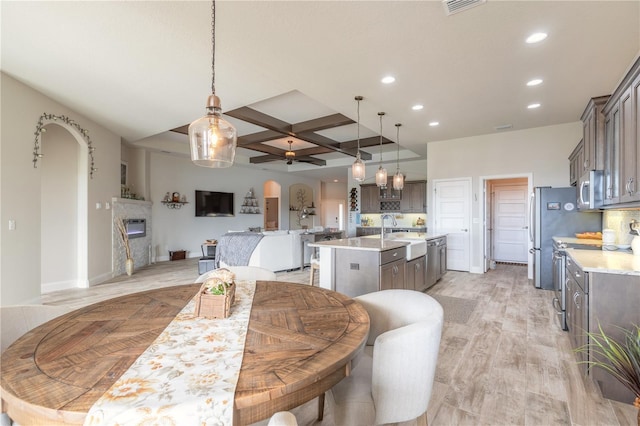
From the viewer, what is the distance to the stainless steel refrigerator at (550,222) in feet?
14.4

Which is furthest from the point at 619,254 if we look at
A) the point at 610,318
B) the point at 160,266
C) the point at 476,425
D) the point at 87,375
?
the point at 160,266

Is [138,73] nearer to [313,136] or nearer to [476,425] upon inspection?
[313,136]

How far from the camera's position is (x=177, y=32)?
2.57 meters

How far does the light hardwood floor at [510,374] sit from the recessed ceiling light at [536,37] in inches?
109

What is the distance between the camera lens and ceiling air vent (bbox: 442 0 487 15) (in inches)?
85.1

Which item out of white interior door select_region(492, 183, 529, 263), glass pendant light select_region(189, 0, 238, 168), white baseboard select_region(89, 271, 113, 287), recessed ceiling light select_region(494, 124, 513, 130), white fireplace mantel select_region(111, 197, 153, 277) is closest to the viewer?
glass pendant light select_region(189, 0, 238, 168)

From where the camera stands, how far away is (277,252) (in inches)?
236

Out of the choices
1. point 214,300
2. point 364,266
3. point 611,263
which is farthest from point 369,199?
point 214,300

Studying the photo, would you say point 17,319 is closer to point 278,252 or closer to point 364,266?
point 364,266

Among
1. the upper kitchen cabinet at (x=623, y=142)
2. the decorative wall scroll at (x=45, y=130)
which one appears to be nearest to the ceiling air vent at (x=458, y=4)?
the upper kitchen cabinet at (x=623, y=142)

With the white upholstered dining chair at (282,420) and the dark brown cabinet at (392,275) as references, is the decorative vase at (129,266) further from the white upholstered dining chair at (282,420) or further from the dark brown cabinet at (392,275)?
the white upholstered dining chair at (282,420)

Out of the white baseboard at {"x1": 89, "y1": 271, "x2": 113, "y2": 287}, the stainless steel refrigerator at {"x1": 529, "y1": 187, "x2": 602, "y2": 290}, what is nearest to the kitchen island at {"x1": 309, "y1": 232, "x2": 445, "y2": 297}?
the stainless steel refrigerator at {"x1": 529, "y1": 187, "x2": 602, "y2": 290}

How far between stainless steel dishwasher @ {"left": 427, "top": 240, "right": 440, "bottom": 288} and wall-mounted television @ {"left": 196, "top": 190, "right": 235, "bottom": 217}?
6.29 metres

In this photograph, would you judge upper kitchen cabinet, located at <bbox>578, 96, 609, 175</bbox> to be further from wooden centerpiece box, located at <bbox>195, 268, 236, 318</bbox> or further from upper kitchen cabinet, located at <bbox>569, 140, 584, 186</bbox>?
wooden centerpiece box, located at <bbox>195, 268, 236, 318</bbox>
